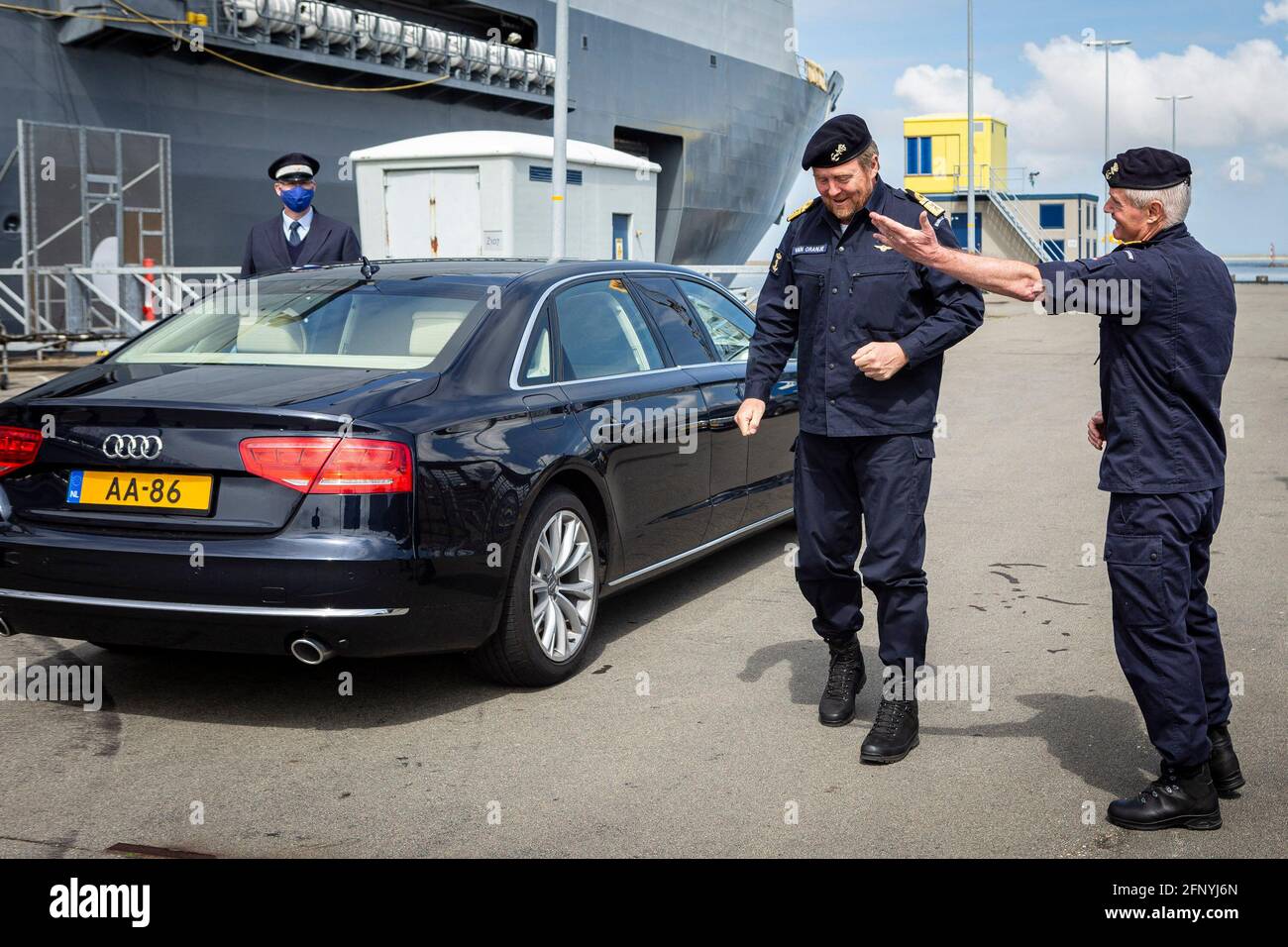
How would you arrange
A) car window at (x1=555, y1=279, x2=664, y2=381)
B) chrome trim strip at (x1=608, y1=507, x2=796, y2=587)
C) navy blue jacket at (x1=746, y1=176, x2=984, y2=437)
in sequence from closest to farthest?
navy blue jacket at (x1=746, y1=176, x2=984, y2=437)
car window at (x1=555, y1=279, x2=664, y2=381)
chrome trim strip at (x1=608, y1=507, x2=796, y2=587)

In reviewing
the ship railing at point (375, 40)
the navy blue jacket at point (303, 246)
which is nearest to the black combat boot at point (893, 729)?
the navy blue jacket at point (303, 246)

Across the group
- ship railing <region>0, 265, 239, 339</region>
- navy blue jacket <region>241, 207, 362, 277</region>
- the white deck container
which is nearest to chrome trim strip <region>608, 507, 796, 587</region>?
navy blue jacket <region>241, 207, 362, 277</region>

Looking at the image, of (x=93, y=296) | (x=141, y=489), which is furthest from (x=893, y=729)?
(x=93, y=296)

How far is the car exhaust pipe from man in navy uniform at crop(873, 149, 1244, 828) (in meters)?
2.07

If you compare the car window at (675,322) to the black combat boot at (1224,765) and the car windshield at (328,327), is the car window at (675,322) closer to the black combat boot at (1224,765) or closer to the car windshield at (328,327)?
the car windshield at (328,327)

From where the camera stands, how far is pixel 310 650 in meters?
4.31

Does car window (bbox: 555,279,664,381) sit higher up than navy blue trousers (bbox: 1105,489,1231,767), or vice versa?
car window (bbox: 555,279,664,381)

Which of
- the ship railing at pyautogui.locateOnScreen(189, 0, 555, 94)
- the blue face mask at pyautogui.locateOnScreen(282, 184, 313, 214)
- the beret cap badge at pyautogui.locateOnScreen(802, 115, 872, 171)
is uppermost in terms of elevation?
the ship railing at pyautogui.locateOnScreen(189, 0, 555, 94)

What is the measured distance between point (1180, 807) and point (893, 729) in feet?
2.94

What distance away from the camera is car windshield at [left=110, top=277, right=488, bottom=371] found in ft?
16.6

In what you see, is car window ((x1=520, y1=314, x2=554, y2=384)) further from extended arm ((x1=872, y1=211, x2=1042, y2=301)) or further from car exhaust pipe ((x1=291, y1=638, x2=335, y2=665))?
extended arm ((x1=872, y1=211, x2=1042, y2=301))

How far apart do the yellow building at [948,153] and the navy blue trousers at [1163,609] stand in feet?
170

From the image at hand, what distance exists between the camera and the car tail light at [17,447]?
4566 mm

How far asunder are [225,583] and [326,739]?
644 mm
